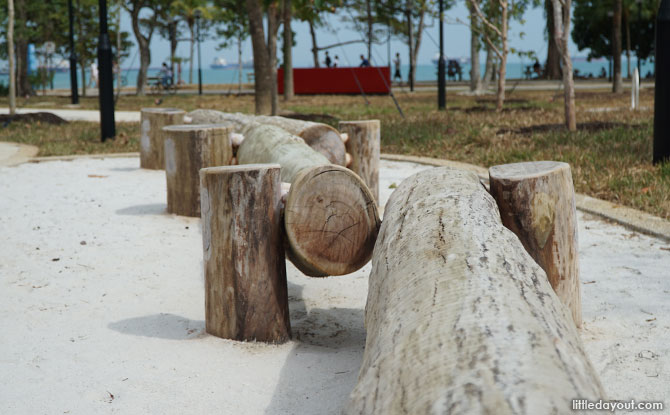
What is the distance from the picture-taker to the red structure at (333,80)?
2762 centimetres

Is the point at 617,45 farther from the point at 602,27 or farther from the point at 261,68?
the point at 602,27

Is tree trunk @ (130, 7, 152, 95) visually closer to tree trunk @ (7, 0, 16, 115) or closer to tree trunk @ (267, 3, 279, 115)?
tree trunk @ (267, 3, 279, 115)

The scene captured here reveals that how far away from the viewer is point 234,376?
3.05 meters

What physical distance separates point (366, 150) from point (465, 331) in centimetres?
495

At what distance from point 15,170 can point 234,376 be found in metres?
6.59

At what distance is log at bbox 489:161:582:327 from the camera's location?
10.9 feet

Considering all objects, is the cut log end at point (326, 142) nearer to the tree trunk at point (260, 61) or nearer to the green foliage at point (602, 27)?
the tree trunk at point (260, 61)

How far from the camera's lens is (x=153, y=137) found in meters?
8.83

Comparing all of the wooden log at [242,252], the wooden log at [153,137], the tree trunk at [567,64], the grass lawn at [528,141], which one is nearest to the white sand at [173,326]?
the wooden log at [242,252]

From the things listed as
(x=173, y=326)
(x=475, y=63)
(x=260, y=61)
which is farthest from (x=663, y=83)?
(x=475, y=63)

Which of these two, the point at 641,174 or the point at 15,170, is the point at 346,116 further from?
the point at 641,174

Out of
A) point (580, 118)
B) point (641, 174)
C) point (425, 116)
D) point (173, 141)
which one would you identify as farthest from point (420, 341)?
point (425, 116)

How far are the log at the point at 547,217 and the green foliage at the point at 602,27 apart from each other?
132ft

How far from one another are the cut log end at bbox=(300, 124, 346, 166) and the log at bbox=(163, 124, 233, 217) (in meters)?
1.11
